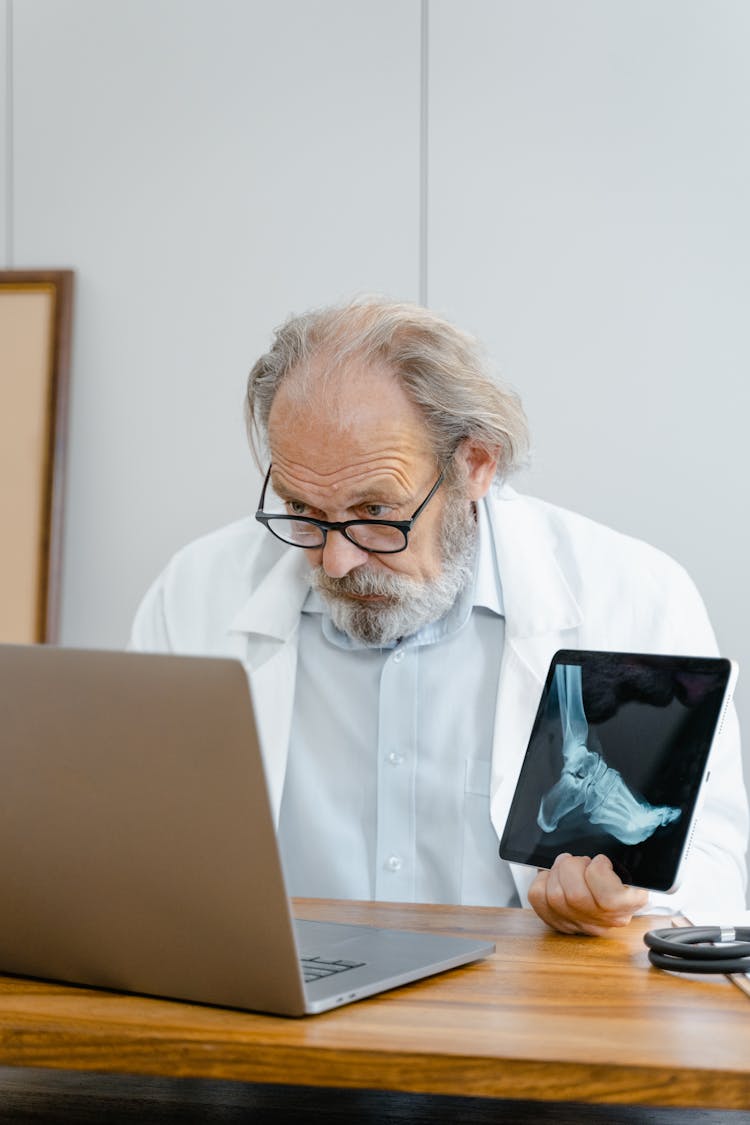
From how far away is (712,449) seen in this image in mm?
2344

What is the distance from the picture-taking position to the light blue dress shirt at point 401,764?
5.86 feet

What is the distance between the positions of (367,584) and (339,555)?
8cm

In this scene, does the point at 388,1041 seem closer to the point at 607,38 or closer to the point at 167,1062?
the point at 167,1062

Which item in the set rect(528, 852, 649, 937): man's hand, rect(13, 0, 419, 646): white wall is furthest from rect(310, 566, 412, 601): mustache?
rect(13, 0, 419, 646): white wall

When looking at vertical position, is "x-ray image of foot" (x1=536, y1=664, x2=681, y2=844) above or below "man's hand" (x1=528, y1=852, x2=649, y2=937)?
above

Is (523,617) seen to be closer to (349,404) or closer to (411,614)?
(411,614)

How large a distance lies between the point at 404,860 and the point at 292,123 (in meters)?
1.45

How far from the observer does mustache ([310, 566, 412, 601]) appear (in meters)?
1.78

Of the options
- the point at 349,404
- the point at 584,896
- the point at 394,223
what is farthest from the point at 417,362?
the point at 584,896

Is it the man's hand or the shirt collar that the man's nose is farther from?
the man's hand

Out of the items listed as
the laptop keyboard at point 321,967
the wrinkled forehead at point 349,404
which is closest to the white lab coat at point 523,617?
the wrinkled forehead at point 349,404

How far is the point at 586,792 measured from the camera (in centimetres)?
124

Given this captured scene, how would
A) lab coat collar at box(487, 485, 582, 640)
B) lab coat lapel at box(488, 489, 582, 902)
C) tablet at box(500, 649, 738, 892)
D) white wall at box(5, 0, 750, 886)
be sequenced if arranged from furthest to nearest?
white wall at box(5, 0, 750, 886), lab coat collar at box(487, 485, 582, 640), lab coat lapel at box(488, 489, 582, 902), tablet at box(500, 649, 738, 892)

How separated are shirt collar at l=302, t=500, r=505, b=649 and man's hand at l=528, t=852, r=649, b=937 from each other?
0.67m
